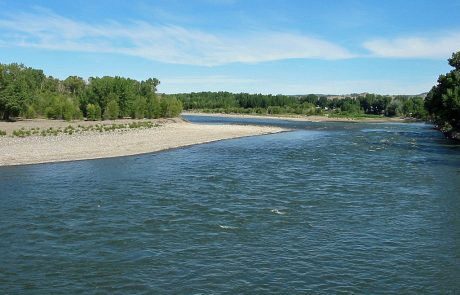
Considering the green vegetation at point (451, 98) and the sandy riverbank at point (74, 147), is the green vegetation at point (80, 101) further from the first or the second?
the green vegetation at point (451, 98)

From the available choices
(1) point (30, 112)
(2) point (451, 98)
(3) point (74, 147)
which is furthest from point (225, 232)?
(1) point (30, 112)

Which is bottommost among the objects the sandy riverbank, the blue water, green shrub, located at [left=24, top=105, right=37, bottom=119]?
the blue water

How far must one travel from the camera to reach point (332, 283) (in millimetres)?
14227

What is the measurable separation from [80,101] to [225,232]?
93892 mm

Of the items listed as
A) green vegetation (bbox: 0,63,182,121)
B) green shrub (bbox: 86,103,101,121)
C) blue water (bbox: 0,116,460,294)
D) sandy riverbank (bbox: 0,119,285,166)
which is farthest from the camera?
green shrub (bbox: 86,103,101,121)

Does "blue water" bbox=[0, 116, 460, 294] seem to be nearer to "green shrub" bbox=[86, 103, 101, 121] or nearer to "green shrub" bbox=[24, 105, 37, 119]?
"green shrub" bbox=[24, 105, 37, 119]

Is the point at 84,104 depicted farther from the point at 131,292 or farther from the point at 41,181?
the point at 131,292

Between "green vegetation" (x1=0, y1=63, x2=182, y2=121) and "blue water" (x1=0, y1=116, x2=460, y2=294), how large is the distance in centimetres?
5015

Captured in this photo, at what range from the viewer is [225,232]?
19.4 metres

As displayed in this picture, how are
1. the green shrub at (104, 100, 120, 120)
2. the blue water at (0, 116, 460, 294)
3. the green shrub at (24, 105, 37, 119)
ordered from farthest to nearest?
the green shrub at (104, 100, 120, 120) → the green shrub at (24, 105, 37, 119) → the blue water at (0, 116, 460, 294)

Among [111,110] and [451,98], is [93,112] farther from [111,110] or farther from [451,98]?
[451,98]

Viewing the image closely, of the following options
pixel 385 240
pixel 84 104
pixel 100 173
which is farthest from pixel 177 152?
pixel 84 104

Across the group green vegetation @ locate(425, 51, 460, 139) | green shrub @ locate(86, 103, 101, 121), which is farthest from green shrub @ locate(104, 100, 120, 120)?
green vegetation @ locate(425, 51, 460, 139)

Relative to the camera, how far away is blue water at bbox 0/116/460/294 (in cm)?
1435
